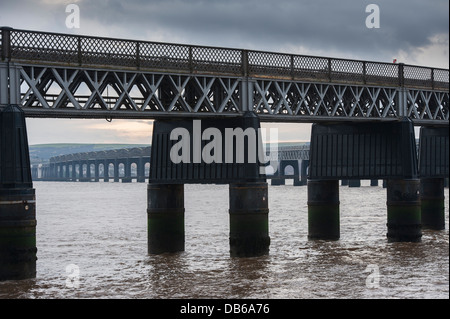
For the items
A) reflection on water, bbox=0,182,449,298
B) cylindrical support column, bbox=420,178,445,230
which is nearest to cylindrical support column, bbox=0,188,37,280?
reflection on water, bbox=0,182,449,298

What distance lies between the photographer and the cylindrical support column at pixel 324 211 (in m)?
52.9

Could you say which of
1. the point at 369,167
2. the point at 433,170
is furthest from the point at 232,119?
the point at 433,170

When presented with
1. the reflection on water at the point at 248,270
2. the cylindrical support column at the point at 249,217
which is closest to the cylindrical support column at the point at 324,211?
the reflection on water at the point at 248,270

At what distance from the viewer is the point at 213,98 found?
44.0 meters

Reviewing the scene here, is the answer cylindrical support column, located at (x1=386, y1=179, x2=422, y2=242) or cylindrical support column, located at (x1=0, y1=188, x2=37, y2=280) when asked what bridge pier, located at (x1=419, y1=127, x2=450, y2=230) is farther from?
cylindrical support column, located at (x1=0, y1=188, x2=37, y2=280)

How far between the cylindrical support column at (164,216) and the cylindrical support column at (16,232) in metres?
11.4

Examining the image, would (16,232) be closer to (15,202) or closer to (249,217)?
(15,202)

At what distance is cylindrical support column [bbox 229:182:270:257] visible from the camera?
41.6 meters

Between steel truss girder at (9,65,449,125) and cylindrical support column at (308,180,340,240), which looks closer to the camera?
steel truss girder at (9,65,449,125)

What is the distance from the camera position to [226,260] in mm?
43719

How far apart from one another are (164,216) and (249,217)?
5894 millimetres

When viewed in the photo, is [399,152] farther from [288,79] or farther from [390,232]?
[288,79]
